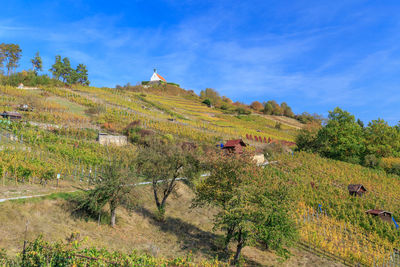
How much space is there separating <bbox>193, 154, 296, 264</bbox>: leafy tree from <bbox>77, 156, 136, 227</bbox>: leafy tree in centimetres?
533

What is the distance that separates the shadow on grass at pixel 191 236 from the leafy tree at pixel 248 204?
46.6 inches

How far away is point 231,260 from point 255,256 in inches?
90.4

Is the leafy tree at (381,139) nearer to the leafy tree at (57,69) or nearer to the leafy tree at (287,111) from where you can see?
the leafy tree at (287,111)

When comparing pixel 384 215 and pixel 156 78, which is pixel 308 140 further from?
pixel 156 78

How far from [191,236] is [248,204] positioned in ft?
20.3

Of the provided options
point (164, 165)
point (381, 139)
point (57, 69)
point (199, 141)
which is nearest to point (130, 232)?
point (164, 165)

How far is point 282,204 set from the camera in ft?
51.1

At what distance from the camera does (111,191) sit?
16766mm

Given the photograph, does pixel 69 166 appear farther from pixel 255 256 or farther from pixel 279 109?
pixel 279 109

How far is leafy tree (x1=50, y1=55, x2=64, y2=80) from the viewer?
299 ft

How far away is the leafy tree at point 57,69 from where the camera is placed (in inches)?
3585

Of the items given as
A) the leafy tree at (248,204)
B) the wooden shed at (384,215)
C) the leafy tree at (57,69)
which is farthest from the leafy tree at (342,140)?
the leafy tree at (57,69)

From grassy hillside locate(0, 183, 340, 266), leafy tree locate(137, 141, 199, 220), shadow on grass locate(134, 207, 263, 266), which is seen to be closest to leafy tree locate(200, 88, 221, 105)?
leafy tree locate(137, 141, 199, 220)

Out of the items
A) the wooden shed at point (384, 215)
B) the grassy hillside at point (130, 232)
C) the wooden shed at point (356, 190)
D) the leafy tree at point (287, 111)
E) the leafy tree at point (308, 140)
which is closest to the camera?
the grassy hillside at point (130, 232)
